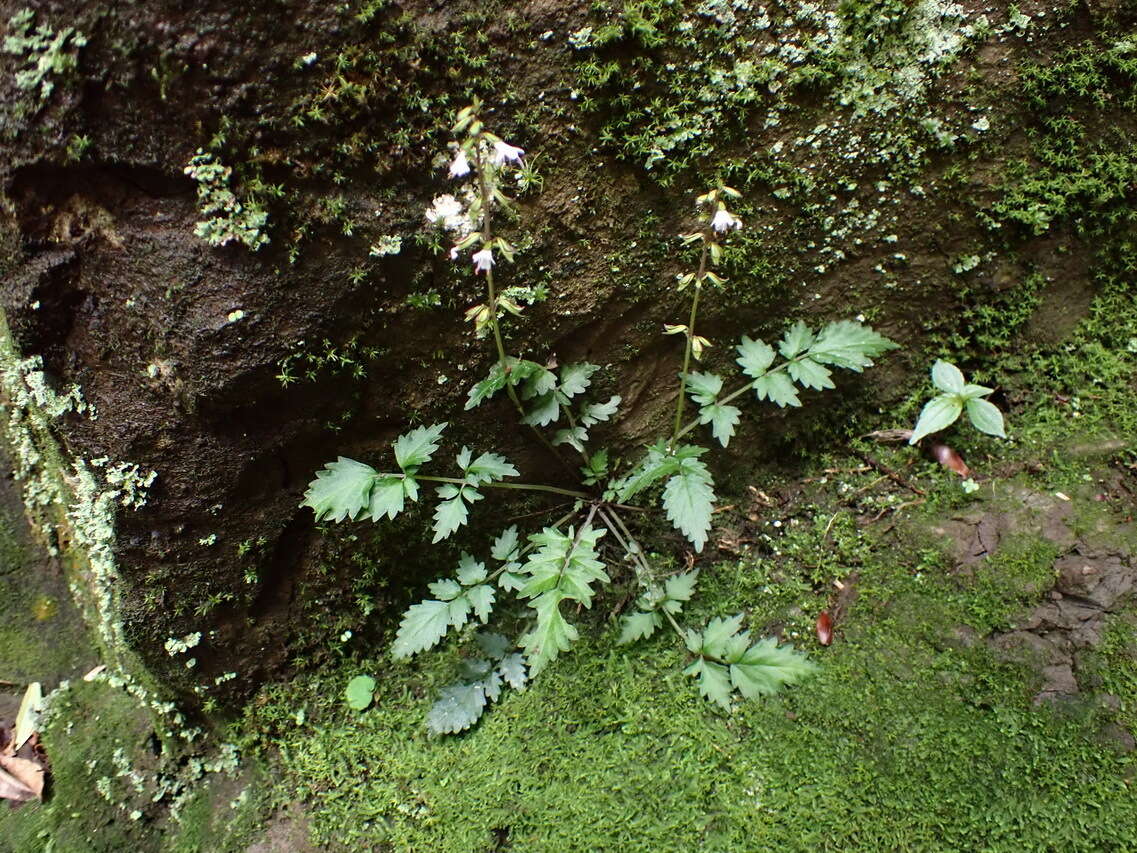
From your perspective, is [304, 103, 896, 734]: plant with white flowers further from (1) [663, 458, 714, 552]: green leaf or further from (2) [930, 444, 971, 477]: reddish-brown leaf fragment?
(2) [930, 444, 971, 477]: reddish-brown leaf fragment

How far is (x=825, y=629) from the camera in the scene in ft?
8.75

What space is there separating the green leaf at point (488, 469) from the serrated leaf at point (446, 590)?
0.42 meters

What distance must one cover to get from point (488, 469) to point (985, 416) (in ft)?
5.72

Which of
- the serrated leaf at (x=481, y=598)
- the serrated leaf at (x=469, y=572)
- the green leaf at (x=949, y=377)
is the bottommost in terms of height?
the green leaf at (x=949, y=377)

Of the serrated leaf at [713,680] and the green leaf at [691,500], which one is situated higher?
the green leaf at [691,500]

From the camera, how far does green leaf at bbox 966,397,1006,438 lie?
251 cm

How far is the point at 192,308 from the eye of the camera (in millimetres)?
2188

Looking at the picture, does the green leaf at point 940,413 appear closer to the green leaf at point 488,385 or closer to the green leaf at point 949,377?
the green leaf at point 949,377

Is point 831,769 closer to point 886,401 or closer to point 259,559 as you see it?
point 886,401

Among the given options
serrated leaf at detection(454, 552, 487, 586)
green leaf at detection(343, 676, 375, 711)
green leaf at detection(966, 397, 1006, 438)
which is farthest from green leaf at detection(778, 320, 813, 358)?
green leaf at detection(343, 676, 375, 711)

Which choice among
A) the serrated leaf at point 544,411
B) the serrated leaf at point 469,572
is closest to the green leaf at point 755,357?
the serrated leaf at point 544,411

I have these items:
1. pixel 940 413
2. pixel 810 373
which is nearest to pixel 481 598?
pixel 810 373

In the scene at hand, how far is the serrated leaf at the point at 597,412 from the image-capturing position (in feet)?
9.11

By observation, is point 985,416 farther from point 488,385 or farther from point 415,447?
point 415,447
